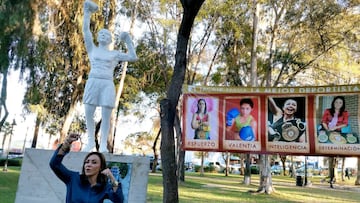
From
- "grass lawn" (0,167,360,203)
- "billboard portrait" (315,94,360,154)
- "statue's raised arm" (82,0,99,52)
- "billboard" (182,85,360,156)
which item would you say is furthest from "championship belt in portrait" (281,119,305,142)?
"statue's raised arm" (82,0,99,52)

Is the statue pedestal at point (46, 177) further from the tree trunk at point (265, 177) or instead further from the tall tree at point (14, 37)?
the tree trunk at point (265, 177)

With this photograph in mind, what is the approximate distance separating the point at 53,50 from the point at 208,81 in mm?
9192

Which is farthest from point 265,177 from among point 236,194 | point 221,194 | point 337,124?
point 337,124

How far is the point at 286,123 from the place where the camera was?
836 centimetres

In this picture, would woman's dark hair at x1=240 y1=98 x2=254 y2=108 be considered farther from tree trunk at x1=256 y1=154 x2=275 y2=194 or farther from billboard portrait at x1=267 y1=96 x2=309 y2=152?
tree trunk at x1=256 y1=154 x2=275 y2=194

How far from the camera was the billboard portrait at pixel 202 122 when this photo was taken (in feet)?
28.2

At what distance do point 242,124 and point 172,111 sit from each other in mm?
3450

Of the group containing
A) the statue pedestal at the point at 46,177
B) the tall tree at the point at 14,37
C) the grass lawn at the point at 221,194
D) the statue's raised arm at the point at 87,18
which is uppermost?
the tall tree at the point at 14,37

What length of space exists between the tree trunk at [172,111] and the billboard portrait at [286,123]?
11.6 ft

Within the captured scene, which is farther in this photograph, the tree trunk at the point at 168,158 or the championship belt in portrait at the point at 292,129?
the championship belt in portrait at the point at 292,129

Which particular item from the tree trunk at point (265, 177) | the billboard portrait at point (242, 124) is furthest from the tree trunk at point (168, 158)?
the tree trunk at point (265, 177)

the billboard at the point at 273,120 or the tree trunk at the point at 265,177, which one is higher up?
the billboard at the point at 273,120

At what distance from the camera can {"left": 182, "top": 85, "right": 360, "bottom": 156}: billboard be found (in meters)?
7.91

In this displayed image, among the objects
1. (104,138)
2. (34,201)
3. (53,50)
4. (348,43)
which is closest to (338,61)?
(348,43)
